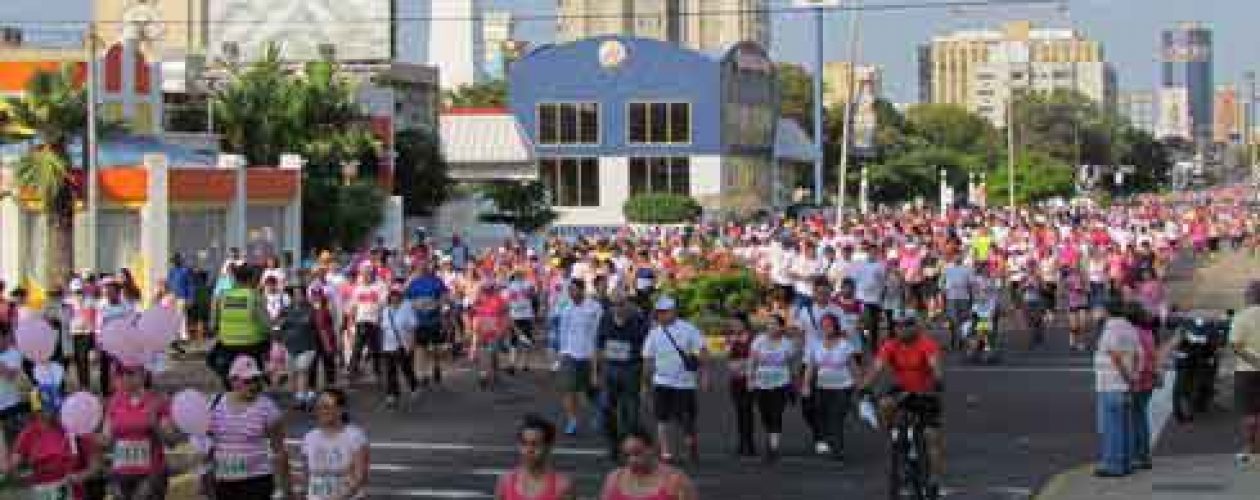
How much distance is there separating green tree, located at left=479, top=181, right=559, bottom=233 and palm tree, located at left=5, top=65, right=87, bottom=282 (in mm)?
29609

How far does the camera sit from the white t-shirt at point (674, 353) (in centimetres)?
1750

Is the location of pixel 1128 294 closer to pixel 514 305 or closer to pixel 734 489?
pixel 514 305

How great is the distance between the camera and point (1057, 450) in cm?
1894

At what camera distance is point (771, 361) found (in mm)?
17859

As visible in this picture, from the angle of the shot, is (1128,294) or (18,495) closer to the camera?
(18,495)

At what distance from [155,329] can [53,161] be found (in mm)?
20026

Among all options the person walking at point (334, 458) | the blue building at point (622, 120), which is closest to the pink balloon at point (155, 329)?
the person walking at point (334, 458)

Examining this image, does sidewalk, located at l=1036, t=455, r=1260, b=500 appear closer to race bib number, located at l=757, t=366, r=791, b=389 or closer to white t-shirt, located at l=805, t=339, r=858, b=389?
white t-shirt, located at l=805, t=339, r=858, b=389

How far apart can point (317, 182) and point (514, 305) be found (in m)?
Result: 20.7

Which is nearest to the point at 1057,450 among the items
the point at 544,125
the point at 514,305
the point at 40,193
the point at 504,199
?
the point at 514,305

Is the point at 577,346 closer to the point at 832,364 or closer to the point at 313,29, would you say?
the point at 832,364

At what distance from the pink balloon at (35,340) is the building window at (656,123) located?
66031 mm

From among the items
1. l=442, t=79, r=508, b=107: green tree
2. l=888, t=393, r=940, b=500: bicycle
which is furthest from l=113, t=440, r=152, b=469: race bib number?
l=442, t=79, r=508, b=107: green tree

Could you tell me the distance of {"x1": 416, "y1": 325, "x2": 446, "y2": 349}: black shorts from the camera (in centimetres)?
2375
